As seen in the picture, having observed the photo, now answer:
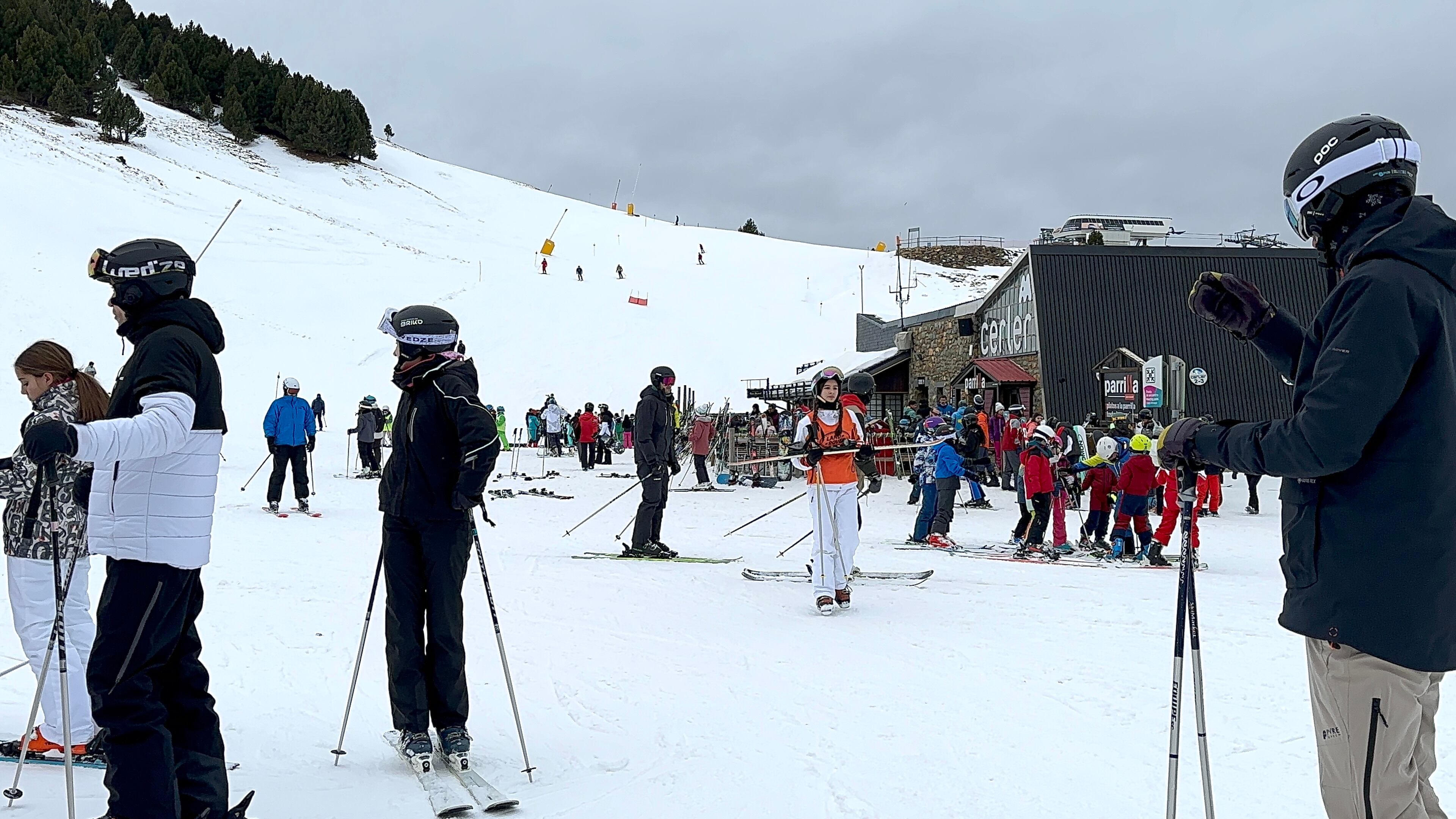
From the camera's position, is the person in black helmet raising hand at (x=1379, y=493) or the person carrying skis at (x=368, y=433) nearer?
the person in black helmet raising hand at (x=1379, y=493)

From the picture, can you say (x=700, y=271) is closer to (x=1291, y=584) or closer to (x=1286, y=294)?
(x=1286, y=294)

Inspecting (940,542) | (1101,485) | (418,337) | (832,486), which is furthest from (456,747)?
(1101,485)

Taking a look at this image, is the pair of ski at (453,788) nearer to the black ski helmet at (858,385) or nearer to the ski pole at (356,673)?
the ski pole at (356,673)

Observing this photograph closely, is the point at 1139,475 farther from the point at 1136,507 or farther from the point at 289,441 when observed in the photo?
the point at 289,441

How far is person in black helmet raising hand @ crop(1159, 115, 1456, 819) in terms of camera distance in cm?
232

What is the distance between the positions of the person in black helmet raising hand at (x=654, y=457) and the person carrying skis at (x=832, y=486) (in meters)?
3.14

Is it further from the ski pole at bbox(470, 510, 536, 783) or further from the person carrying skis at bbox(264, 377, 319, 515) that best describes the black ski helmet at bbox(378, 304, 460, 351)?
the person carrying skis at bbox(264, 377, 319, 515)

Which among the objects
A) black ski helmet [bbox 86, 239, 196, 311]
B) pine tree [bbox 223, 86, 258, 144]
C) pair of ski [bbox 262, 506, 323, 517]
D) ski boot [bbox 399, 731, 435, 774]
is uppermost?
pine tree [bbox 223, 86, 258, 144]

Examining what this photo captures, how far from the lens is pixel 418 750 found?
14.2ft

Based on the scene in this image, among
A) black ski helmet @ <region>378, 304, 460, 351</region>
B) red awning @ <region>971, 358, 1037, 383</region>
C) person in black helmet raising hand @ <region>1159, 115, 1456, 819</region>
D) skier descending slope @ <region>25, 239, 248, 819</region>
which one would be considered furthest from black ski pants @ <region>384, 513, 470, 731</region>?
red awning @ <region>971, 358, 1037, 383</region>

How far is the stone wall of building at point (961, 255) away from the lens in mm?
66938

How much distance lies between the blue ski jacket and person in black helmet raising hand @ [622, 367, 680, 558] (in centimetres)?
529

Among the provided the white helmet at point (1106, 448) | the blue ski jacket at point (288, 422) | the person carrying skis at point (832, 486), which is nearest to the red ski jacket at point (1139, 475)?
the white helmet at point (1106, 448)

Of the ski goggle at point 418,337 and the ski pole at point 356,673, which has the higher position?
the ski goggle at point 418,337
